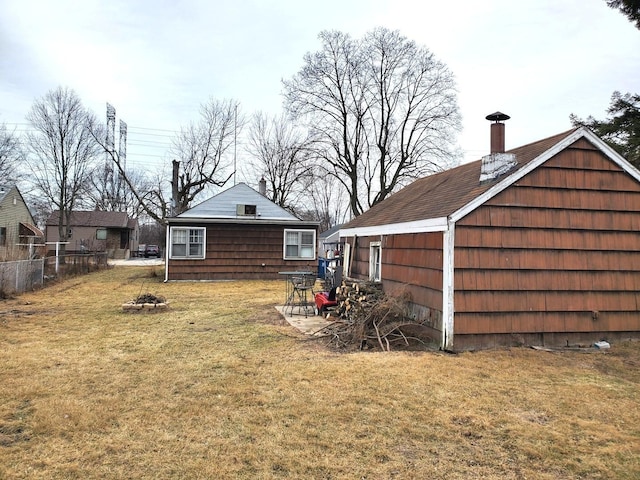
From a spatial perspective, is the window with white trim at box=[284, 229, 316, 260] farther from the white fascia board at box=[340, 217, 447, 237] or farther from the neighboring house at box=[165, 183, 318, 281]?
the white fascia board at box=[340, 217, 447, 237]

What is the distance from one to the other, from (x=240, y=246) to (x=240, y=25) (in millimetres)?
9232

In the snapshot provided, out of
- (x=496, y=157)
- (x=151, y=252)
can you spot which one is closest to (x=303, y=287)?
(x=496, y=157)

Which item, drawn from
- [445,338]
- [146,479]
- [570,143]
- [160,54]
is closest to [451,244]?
[445,338]

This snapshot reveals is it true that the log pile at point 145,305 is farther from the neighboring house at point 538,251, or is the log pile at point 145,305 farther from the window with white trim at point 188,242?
the window with white trim at point 188,242

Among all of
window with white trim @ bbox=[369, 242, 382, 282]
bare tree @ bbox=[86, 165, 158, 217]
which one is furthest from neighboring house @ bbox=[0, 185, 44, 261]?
window with white trim @ bbox=[369, 242, 382, 282]

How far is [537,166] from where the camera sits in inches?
275

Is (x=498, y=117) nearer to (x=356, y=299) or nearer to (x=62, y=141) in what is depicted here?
(x=356, y=299)

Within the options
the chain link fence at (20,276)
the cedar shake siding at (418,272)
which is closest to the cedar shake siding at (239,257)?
the chain link fence at (20,276)

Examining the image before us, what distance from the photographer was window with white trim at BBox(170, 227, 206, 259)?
18125 millimetres

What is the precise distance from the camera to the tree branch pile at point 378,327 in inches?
281

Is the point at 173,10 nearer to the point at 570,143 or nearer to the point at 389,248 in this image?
the point at 389,248

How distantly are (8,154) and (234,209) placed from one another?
17523 millimetres

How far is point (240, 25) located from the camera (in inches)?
492

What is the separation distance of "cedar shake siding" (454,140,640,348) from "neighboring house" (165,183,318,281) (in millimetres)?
12374
